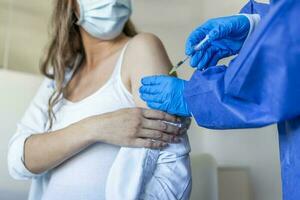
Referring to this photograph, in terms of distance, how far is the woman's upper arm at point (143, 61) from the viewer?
94 cm

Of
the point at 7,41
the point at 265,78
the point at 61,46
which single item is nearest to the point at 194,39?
the point at 265,78

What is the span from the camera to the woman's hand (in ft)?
2.89

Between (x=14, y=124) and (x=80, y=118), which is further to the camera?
(x=14, y=124)

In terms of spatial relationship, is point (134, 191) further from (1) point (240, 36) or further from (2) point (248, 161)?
(2) point (248, 161)

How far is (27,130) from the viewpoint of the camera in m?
1.14

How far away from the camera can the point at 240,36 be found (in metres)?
0.79

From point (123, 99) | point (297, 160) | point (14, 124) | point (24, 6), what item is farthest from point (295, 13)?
point (24, 6)

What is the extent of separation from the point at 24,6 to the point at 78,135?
1015mm

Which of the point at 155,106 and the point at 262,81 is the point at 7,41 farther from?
the point at 262,81

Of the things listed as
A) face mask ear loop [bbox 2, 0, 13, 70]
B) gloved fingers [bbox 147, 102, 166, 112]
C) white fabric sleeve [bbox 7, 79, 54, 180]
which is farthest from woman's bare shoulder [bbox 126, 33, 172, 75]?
face mask ear loop [bbox 2, 0, 13, 70]

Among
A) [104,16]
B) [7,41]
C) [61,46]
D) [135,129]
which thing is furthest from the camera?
[7,41]

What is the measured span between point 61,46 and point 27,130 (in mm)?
279

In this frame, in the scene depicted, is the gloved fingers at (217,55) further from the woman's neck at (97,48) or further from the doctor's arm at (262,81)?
the woman's neck at (97,48)

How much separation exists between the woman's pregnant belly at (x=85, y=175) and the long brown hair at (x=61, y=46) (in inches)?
7.5
